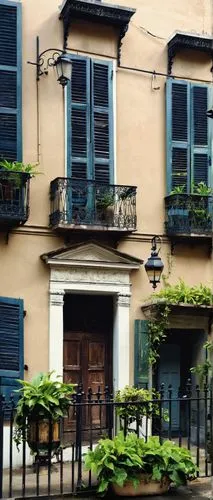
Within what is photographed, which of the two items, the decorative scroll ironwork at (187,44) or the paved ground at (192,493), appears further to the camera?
the decorative scroll ironwork at (187,44)

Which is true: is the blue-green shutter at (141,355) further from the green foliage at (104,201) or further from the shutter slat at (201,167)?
the shutter slat at (201,167)

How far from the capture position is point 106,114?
11664 mm

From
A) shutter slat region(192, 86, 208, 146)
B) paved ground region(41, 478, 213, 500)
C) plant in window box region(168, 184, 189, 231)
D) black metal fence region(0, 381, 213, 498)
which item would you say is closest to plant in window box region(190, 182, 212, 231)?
plant in window box region(168, 184, 189, 231)

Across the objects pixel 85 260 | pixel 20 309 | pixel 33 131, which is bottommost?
pixel 20 309

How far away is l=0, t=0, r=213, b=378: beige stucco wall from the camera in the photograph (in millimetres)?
10867

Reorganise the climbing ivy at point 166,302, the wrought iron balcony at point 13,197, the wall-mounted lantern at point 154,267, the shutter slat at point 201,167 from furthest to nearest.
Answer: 1. the shutter slat at point 201,167
2. the climbing ivy at point 166,302
3. the wall-mounted lantern at point 154,267
4. the wrought iron balcony at point 13,197

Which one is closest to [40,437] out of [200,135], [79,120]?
[79,120]

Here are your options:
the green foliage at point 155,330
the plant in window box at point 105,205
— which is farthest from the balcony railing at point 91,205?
the green foliage at point 155,330

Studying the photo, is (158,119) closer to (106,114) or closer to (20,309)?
(106,114)

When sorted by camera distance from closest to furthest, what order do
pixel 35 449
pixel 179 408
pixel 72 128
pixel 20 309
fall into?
pixel 35 449
pixel 20 309
pixel 72 128
pixel 179 408

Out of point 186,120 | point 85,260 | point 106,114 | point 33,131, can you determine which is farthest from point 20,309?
point 186,120

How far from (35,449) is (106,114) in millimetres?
5886

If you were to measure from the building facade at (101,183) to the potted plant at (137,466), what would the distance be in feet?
10.2

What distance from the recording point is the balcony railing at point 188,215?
11.7m
